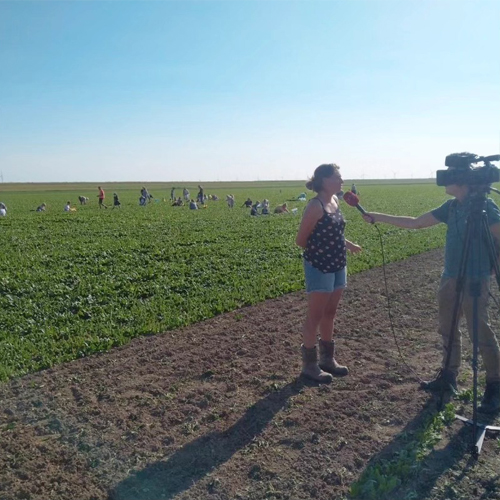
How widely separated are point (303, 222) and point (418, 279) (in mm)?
6219

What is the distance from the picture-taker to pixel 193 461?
12.0 feet

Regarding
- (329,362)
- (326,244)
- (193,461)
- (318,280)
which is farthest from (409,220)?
(193,461)

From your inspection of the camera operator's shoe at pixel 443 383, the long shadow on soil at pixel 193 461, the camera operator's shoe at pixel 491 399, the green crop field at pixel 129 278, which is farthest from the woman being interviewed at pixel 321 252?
the green crop field at pixel 129 278

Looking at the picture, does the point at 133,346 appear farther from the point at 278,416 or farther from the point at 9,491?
the point at 9,491

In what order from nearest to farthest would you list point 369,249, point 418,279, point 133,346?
point 133,346
point 418,279
point 369,249

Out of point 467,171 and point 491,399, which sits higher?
point 467,171

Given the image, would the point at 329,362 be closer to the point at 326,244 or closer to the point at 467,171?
the point at 326,244

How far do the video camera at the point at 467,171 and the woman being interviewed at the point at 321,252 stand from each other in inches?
38.5

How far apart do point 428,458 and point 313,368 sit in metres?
1.53

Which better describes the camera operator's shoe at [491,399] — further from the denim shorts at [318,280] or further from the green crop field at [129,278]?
the green crop field at [129,278]

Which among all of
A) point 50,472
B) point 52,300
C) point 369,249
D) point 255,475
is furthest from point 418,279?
point 50,472

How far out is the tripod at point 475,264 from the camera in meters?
3.76

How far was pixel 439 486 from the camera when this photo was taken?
10.9 ft

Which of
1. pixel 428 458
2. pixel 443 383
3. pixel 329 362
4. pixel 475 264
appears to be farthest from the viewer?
pixel 329 362
